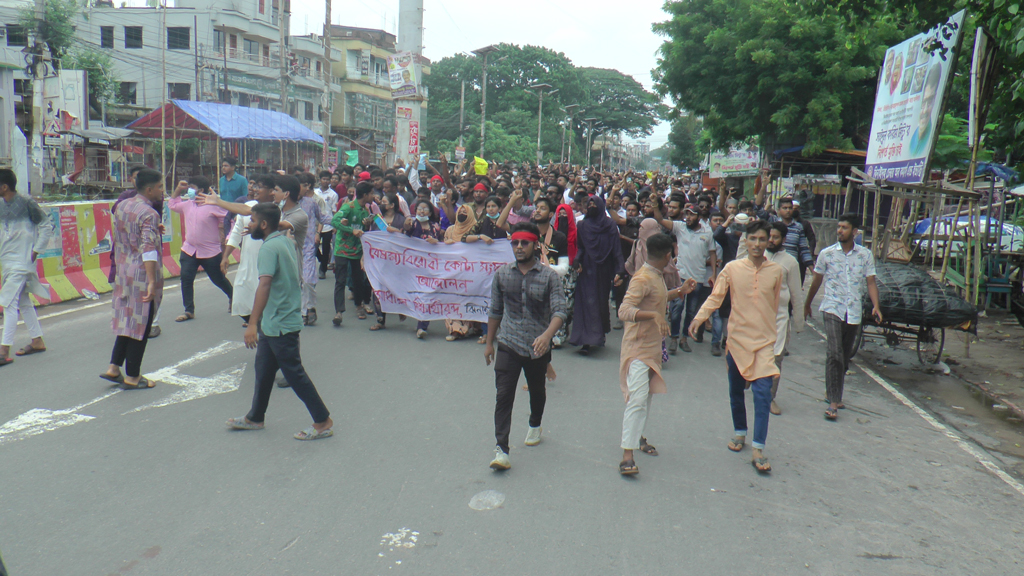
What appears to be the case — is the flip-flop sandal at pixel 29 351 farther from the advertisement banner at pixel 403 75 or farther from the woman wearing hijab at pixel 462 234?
the advertisement banner at pixel 403 75

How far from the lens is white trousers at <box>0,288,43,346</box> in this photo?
23.1ft

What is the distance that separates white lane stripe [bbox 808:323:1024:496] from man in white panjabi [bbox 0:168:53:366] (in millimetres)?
8286

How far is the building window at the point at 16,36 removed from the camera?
31.6m

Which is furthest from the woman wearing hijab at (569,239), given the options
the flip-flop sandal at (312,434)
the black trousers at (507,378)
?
the flip-flop sandal at (312,434)

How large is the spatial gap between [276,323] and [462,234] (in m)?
4.23

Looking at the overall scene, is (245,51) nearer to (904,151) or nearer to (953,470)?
(904,151)

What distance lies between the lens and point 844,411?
22.8 ft

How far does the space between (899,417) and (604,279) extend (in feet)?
11.1

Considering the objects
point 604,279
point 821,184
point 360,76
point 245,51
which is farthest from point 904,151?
point 360,76

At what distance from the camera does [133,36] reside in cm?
4453

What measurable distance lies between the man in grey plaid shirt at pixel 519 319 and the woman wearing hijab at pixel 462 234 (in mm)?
3900

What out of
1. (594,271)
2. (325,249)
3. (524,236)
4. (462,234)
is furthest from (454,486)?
(325,249)

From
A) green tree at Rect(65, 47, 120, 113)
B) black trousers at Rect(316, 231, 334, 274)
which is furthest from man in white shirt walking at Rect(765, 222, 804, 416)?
green tree at Rect(65, 47, 120, 113)

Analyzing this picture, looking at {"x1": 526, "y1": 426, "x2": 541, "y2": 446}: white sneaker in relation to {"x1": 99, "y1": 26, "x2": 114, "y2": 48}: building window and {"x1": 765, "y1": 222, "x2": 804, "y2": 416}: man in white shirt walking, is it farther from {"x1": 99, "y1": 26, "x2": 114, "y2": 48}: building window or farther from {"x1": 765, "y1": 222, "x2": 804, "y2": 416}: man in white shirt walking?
{"x1": 99, "y1": 26, "x2": 114, "y2": 48}: building window
